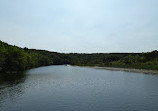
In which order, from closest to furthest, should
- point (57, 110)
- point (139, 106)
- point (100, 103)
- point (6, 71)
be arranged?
1. point (57, 110)
2. point (139, 106)
3. point (100, 103)
4. point (6, 71)

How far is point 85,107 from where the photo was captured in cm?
2389

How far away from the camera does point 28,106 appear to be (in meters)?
24.5

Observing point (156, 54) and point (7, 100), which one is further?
point (156, 54)

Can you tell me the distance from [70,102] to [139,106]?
35.1 ft

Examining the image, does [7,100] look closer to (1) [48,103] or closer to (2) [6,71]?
(1) [48,103]

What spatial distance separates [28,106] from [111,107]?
12.4 meters

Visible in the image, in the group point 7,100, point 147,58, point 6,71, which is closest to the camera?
point 7,100

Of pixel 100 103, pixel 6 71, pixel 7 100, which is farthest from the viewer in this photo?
pixel 6 71

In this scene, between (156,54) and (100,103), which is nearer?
(100,103)

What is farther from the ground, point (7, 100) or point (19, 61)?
point (19, 61)

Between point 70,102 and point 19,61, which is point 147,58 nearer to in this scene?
point 19,61

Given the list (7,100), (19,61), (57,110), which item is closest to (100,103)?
(57,110)

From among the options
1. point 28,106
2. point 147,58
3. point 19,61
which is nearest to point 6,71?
point 19,61

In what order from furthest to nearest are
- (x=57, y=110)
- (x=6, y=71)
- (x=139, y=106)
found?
1. (x=6, y=71)
2. (x=139, y=106)
3. (x=57, y=110)
